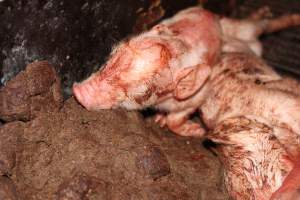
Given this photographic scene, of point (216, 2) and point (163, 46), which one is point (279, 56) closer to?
point (216, 2)

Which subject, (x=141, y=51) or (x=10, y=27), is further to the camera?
(x=141, y=51)

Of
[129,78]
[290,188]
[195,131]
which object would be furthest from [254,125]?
[129,78]

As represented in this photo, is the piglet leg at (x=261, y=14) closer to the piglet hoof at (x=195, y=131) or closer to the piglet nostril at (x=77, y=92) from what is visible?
the piglet hoof at (x=195, y=131)

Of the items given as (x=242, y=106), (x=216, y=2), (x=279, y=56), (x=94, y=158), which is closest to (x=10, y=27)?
(x=94, y=158)

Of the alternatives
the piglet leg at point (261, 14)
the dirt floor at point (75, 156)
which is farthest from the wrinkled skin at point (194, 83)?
the piglet leg at point (261, 14)

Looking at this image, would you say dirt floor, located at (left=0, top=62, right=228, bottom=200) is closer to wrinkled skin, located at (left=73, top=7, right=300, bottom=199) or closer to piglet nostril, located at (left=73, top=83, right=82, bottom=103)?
piglet nostril, located at (left=73, top=83, right=82, bottom=103)

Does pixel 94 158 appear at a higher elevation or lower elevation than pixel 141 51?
lower
